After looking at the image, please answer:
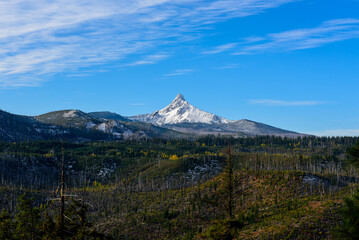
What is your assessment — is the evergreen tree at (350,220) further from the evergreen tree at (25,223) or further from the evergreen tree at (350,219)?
the evergreen tree at (25,223)

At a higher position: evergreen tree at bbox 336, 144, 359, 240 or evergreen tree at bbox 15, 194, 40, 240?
evergreen tree at bbox 336, 144, 359, 240

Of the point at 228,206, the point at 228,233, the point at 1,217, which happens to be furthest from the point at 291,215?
the point at 1,217

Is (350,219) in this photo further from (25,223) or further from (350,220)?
(25,223)

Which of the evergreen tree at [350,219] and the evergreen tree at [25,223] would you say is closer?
the evergreen tree at [350,219]

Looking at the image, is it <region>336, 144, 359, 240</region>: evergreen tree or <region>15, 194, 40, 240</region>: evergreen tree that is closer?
<region>336, 144, 359, 240</region>: evergreen tree

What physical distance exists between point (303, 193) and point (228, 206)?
98.9 metres

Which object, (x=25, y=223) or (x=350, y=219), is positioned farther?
(x=25, y=223)

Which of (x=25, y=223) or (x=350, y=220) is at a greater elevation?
(x=350, y=220)

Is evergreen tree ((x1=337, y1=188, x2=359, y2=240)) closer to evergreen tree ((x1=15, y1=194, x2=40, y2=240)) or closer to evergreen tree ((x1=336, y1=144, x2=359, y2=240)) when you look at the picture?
evergreen tree ((x1=336, y1=144, x2=359, y2=240))

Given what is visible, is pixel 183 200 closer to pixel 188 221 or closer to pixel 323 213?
pixel 188 221

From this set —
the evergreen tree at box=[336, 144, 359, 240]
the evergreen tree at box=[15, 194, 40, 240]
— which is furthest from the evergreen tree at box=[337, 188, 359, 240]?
the evergreen tree at box=[15, 194, 40, 240]

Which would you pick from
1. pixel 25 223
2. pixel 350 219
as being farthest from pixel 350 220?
pixel 25 223

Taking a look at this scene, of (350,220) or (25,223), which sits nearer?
(350,220)

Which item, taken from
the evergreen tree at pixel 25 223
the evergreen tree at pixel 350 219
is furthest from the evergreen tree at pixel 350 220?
the evergreen tree at pixel 25 223
